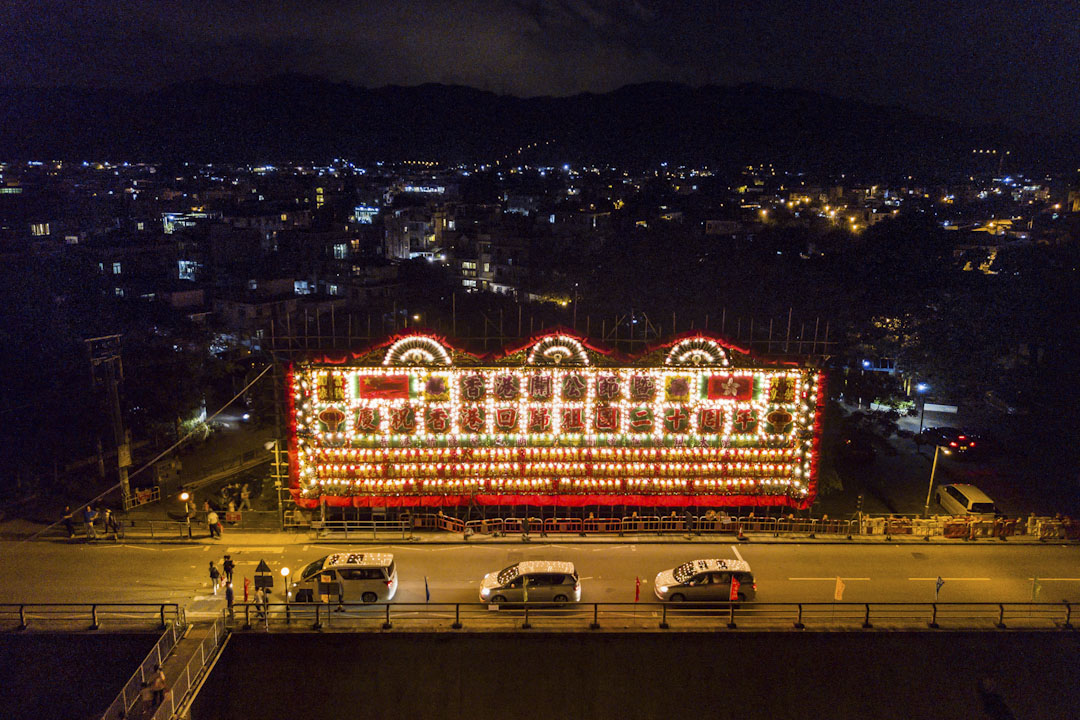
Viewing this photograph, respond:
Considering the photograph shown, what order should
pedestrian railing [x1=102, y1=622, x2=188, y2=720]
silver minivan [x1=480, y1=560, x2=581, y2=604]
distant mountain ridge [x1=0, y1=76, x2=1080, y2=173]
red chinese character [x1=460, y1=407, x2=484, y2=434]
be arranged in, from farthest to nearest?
distant mountain ridge [x1=0, y1=76, x2=1080, y2=173] → red chinese character [x1=460, y1=407, x2=484, y2=434] → silver minivan [x1=480, y1=560, x2=581, y2=604] → pedestrian railing [x1=102, y1=622, x2=188, y2=720]

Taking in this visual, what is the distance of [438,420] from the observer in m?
21.9

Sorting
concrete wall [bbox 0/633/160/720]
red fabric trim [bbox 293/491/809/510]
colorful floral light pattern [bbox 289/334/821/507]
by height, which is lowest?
concrete wall [bbox 0/633/160/720]

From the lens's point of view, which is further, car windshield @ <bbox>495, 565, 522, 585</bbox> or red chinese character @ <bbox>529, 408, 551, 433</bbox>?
red chinese character @ <bbox>529, 408, 551, 433</bbox>

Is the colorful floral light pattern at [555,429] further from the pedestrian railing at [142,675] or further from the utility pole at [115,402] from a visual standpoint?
the pedestrian railing at [142,675]

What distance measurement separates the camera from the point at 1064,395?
36.1 metres

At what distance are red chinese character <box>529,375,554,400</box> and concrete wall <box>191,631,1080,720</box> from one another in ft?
25.2

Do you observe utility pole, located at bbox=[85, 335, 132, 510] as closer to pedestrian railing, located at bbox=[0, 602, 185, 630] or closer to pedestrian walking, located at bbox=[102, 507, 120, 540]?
pedestrian walking, located at bbox=[102, 507, 120, 540]

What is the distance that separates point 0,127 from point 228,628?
7321 inches

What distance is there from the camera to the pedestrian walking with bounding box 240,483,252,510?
24.3 m

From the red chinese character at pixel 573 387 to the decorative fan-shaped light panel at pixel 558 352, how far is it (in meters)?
0.49

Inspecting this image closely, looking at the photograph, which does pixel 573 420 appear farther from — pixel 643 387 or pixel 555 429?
pixel 643 387

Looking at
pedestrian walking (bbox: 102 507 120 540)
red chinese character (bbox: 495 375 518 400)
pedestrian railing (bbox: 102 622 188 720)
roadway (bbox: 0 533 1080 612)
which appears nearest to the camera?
pedestrian railing (bbox: 102 622 188 720)

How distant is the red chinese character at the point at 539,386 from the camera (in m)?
21.9

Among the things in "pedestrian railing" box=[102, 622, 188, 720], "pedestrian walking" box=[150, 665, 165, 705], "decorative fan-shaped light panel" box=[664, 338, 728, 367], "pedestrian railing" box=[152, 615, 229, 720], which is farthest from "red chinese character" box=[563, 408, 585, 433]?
"pedestrian walking" box=[150, 665, 165, 705]
